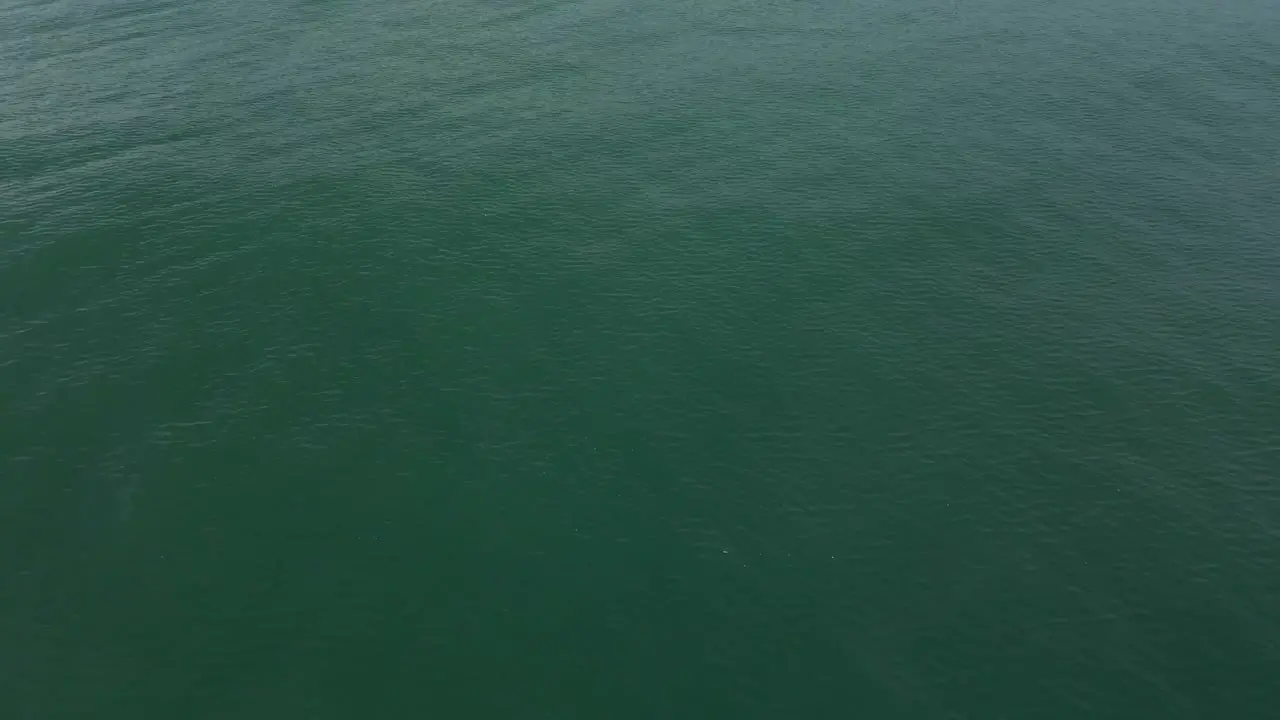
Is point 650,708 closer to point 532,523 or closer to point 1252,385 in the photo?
point 532,523

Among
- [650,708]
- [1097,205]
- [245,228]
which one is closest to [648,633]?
[650,708]

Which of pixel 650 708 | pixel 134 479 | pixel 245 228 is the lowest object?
pixel 650 708

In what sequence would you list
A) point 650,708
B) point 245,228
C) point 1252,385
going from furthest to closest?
point 245,228
point 1252,385
point 650,708

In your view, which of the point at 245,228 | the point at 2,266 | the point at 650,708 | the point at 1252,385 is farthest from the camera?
the point at 245,228

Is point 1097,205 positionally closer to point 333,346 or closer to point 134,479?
point 333,346

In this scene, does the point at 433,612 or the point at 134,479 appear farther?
the point at 134,479

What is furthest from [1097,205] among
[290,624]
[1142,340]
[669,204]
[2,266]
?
[2,266]

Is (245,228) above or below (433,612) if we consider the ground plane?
above
